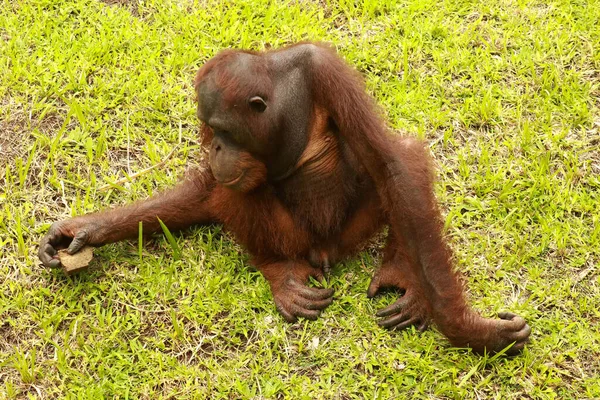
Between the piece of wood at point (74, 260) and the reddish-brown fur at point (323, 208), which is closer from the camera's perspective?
the reddish-brown fur at point (323, 208)

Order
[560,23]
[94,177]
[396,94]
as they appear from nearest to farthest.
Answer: [94,177], [396,94], [560,23]

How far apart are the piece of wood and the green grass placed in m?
0.11

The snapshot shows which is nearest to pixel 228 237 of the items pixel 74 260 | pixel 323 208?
pixel 323 208

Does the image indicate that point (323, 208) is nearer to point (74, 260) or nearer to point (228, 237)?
point (228, 237)

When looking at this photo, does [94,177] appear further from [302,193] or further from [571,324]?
[571,324]

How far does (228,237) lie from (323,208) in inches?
23.3

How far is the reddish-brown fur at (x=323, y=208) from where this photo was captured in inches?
147

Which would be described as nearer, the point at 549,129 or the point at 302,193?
the point at 302,193

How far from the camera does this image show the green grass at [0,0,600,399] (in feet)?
12.5

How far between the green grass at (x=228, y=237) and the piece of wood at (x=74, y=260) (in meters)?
0.11

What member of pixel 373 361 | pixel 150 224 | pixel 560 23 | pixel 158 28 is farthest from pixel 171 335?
pixel 560 23

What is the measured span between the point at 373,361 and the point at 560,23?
2723 mm

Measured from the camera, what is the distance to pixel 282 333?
3.96m

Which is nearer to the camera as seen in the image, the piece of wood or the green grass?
the green grass
